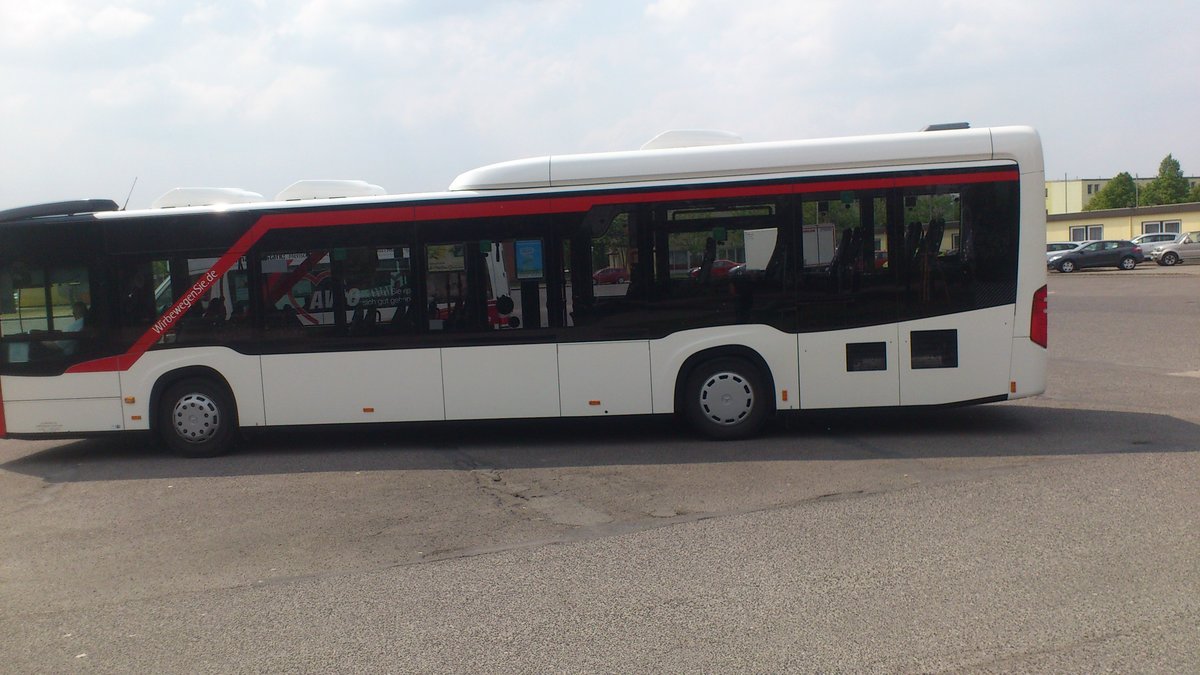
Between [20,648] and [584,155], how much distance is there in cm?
700

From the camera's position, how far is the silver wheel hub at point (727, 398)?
1066 centimetres

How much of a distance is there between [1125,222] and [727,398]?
67173mm

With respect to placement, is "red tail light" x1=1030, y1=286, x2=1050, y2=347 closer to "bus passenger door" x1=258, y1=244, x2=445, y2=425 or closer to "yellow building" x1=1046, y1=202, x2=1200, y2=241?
"bus passenger door" x1=258, y1=244, x2=445, y2=425

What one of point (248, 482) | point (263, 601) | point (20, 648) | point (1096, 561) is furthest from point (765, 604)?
point (248, 482)

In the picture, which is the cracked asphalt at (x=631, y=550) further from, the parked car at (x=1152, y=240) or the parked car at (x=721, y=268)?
the parked car at (x=1152, y=240)

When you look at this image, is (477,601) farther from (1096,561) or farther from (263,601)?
(1096,561)

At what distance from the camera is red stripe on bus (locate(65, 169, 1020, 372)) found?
10398 mm

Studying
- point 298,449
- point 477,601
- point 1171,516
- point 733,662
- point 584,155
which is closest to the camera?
point 733,662

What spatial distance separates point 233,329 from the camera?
11.1 meters

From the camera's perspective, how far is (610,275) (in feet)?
34.9

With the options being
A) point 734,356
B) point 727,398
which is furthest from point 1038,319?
point 727,398

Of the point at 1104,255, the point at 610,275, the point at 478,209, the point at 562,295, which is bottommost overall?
the point at 1104,255

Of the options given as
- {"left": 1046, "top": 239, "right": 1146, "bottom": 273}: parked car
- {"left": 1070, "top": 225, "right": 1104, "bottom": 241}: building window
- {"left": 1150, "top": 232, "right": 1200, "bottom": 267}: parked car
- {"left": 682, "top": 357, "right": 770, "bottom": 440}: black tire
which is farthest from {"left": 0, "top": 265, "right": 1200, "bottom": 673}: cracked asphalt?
{"left": 1070, "top": 225, "right": 1104, "bottom": 241}: building window

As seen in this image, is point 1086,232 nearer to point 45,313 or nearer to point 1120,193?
point 1120,193
